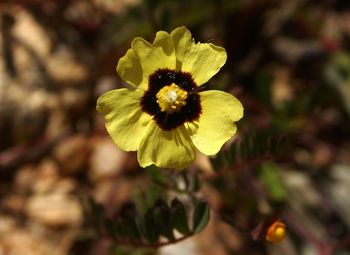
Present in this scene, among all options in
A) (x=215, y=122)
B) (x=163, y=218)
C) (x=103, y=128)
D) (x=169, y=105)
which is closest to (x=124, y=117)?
(x=169, y=105)

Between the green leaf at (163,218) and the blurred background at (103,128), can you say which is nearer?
the green leaf at (163,218)

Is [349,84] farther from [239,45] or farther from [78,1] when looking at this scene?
[78,1]

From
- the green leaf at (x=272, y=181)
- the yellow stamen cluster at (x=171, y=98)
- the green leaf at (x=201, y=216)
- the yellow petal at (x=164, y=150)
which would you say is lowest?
the green leaf at (x=272, y=181)

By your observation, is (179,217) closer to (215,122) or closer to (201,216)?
(201,216)

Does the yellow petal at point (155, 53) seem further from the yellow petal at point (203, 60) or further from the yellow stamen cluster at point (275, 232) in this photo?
the yellow stamen cluster at point (275, 232)

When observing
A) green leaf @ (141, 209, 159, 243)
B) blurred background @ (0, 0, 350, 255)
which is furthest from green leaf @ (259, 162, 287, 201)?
green leaf @ (141, 209, 159, 243)

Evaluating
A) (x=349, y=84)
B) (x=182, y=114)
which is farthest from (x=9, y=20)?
(x=349, y=84)

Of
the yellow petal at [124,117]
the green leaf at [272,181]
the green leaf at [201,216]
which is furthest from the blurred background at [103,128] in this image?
the yellow petal at [124,117]
